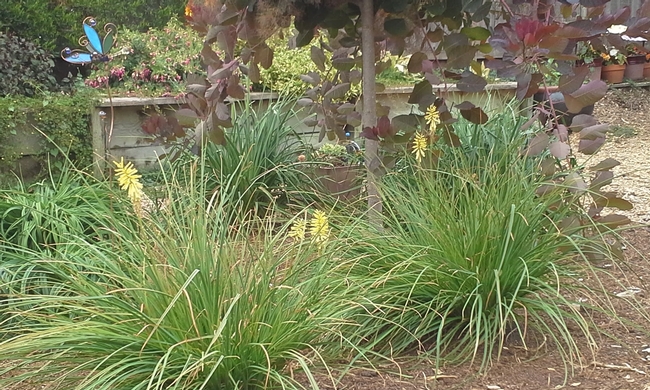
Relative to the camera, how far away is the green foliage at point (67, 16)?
24.5ft

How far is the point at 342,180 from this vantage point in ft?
12.4

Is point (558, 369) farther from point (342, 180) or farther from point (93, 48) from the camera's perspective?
point (93, 48)

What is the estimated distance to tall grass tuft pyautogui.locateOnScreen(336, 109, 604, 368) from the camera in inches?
88.0

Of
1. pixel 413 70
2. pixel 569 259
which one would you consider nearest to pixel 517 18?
pixel 413 70

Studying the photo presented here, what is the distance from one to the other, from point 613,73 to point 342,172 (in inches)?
254

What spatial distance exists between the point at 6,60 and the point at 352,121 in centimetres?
356

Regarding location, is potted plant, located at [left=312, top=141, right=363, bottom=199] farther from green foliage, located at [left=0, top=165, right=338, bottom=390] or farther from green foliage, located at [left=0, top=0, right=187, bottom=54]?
green foliage, located at [left=0, top=0, right=187, bottom=54]

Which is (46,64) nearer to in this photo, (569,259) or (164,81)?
(164,81)

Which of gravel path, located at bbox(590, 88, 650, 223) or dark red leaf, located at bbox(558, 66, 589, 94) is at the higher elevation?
dark red leaf, located at bbox(558, 66, 589, 94)

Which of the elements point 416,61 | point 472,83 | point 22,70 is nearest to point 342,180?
point 416,61

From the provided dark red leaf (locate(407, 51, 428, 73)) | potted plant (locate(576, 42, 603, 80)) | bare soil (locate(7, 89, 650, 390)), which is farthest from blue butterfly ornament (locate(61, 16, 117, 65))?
potted plant (locate(576, 42, 603, 80))

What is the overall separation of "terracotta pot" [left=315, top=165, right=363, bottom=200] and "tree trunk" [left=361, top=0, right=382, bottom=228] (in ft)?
2.07

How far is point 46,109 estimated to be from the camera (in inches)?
179

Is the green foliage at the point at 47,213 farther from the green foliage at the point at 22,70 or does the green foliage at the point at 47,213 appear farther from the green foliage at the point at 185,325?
the green foliage at the point at 22,70
